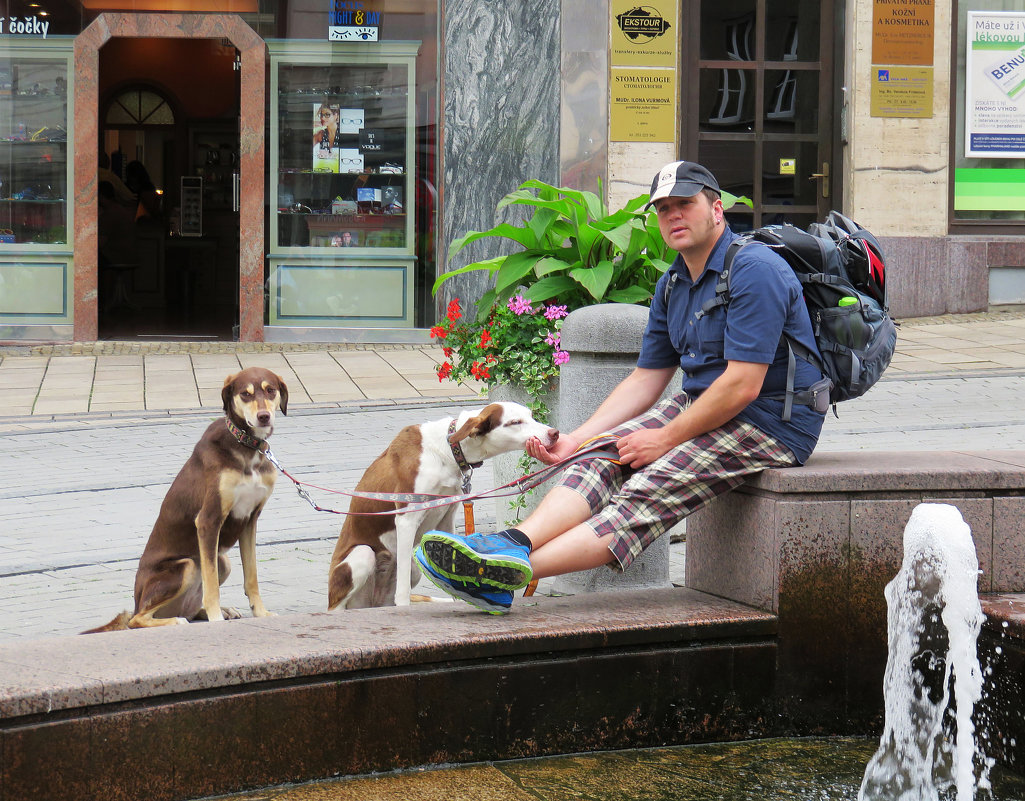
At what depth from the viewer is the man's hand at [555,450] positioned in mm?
4664

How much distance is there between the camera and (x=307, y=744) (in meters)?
3.67

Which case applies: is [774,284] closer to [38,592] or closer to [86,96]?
[38,592]

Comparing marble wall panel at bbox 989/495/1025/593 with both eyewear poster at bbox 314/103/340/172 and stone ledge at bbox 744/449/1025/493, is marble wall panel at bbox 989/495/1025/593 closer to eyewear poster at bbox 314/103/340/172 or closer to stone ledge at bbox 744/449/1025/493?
stone ledge at bbox 744/449/1025/493

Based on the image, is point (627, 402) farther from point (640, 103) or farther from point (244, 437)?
point (640, 103)

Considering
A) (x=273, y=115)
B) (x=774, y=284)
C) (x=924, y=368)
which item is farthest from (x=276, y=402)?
(x=273, y=115)

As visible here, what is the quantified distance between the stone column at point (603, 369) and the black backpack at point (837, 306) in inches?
42.3

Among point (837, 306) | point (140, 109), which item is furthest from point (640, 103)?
point (837, 306)

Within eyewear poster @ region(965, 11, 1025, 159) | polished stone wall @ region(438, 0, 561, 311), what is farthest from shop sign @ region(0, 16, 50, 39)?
eyewear poster @ region(965, 11, 1025, 159)

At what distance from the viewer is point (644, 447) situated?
4.36m

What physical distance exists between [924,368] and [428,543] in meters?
9.20

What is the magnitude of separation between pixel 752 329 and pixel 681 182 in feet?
1.86

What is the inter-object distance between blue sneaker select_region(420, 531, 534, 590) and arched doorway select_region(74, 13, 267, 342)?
1110 cm

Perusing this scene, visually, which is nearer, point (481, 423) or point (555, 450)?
point (555, 450)

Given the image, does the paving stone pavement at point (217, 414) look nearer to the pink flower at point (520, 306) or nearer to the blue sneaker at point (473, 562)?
the pink flower at point (520, 306)
